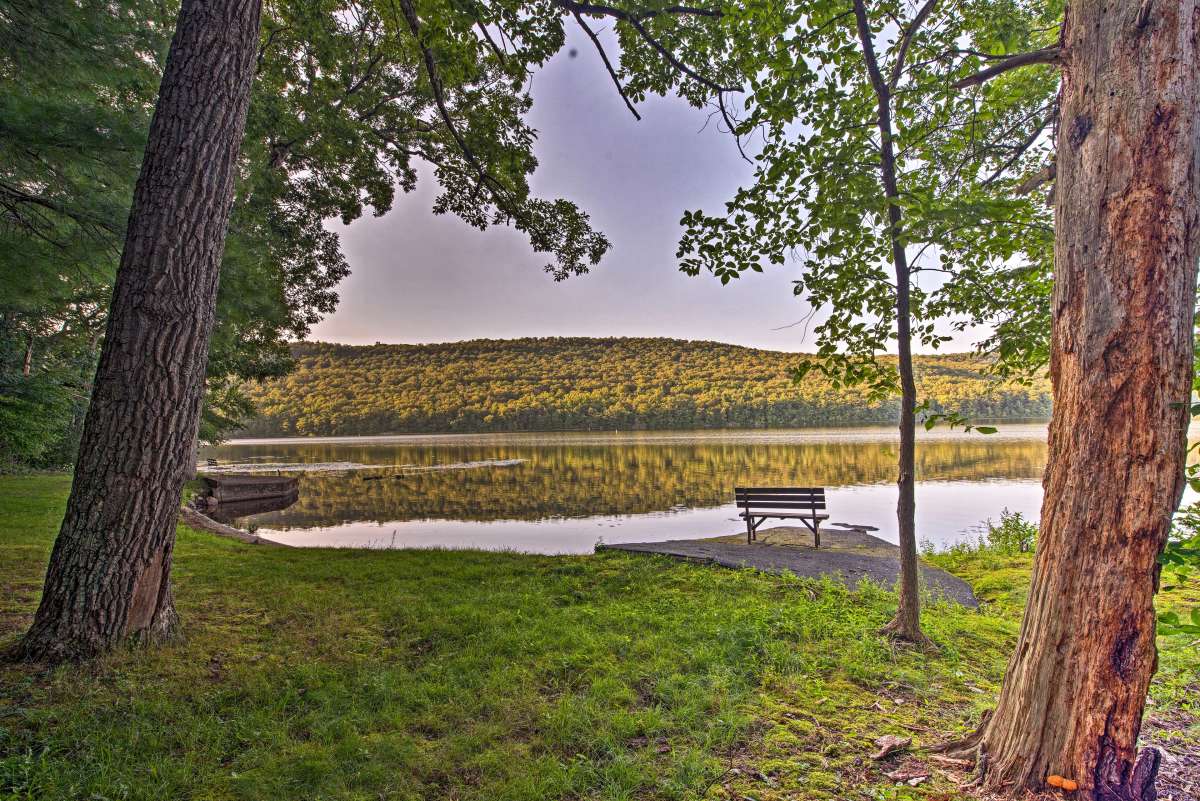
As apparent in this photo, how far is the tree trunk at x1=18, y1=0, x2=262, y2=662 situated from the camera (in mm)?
3176

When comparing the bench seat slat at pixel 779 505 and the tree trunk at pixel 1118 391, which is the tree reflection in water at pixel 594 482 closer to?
the bench seat slat at pixel 779 505

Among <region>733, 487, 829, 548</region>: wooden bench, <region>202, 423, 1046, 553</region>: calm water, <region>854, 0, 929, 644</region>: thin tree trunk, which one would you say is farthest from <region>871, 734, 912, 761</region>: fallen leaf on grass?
<region>202, 423, 1046, 553</region>: calm water

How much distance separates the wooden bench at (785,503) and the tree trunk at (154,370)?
827 centimetres

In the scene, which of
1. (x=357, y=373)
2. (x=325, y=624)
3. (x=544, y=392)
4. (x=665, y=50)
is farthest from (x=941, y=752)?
(x=357, y=373)

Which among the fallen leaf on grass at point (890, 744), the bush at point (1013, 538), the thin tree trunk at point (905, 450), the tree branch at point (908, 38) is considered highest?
the tree branch at point (908, 38)

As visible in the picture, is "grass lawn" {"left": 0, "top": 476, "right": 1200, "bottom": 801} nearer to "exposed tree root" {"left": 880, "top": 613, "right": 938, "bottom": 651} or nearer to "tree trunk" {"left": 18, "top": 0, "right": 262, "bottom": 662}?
"exposed tree root" {"left": 880, "top": 613, "right": 938, "bottom": 651}

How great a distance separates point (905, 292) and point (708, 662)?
3.03 m

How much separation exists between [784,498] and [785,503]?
0.09 meters

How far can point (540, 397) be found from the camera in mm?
92500

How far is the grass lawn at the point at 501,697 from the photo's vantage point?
2324 mm

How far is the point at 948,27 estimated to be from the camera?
13.0ft

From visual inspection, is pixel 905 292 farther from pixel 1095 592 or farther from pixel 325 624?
pixel 325 624

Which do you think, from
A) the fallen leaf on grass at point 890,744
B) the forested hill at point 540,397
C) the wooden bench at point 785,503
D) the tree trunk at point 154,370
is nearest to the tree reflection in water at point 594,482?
the wooden bench at point 785,503

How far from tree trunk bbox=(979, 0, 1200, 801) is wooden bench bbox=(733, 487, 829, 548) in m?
7.31
